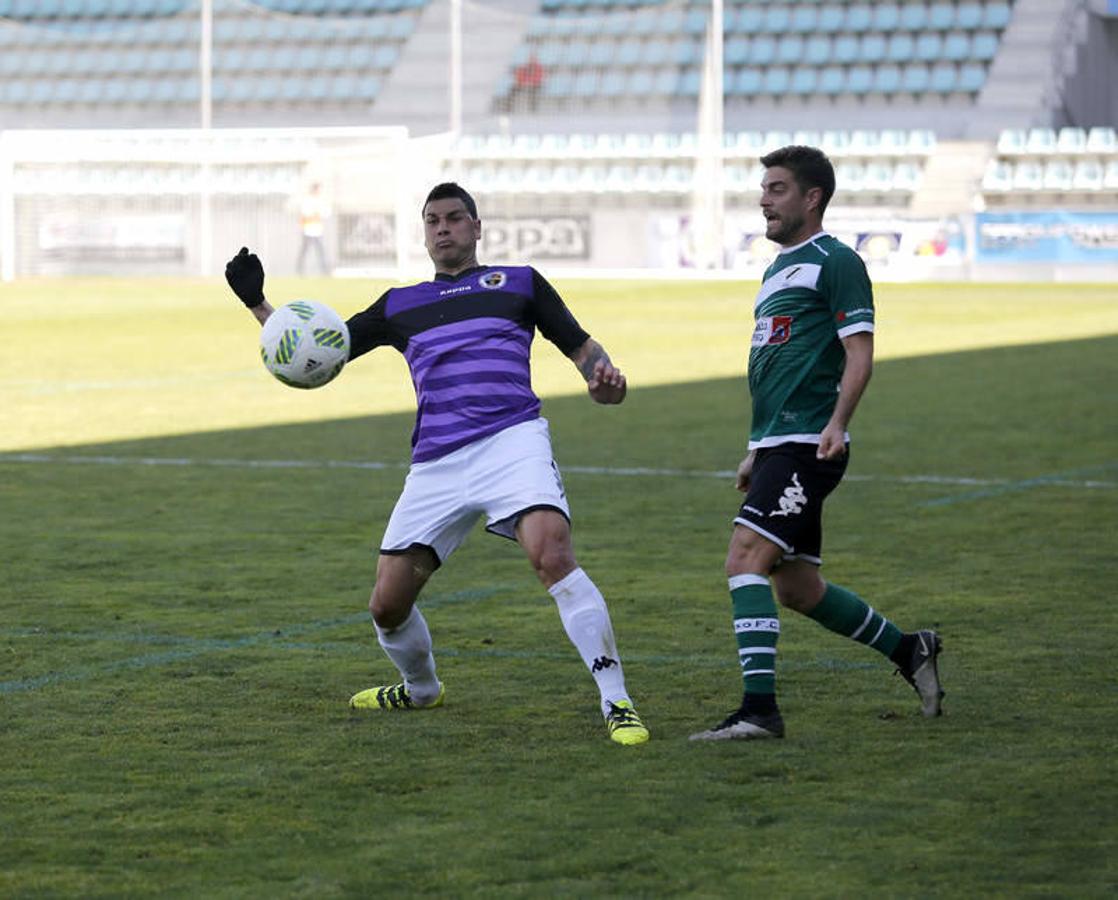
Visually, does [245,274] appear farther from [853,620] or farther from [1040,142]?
[1040,142]

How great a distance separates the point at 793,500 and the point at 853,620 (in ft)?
1.71

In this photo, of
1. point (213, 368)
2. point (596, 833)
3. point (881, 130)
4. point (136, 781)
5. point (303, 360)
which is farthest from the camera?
point (881, 130)

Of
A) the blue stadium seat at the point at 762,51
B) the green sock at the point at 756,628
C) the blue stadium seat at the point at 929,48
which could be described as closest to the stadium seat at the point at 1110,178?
the blue stadium seat at the point at 929,48

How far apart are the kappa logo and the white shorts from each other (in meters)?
0.61

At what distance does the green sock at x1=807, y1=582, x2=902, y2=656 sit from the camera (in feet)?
19.9

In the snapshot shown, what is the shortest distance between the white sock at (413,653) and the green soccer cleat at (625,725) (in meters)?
0.64

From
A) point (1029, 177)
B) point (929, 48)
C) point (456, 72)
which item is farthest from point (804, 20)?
point (456, 72)

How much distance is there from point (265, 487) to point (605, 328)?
15700mm

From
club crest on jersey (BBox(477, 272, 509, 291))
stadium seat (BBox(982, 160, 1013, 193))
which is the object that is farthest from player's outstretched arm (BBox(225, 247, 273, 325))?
stadium seat (BBox(982, 160, 1013, 193))

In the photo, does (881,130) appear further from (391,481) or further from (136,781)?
(136,781)

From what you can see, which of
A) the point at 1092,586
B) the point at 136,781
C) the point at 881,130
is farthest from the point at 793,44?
the point at 136,781

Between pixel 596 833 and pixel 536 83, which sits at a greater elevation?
pixel 536 83

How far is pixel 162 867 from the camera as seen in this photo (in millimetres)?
4457

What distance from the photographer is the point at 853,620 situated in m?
6.09
